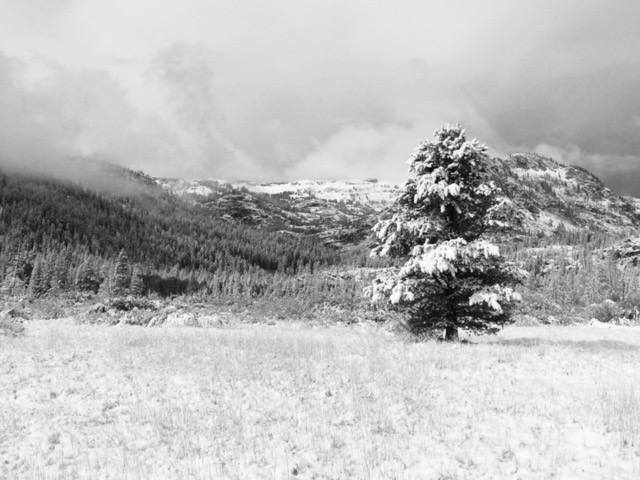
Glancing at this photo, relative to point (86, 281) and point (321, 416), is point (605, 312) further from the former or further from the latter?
point (86, 281)

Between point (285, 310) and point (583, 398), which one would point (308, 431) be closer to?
point (583, 398)

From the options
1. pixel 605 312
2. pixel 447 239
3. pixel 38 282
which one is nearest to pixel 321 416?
pixel 447 239

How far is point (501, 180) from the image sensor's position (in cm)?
1623

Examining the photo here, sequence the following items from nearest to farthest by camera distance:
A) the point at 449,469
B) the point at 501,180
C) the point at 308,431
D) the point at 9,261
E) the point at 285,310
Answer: the point at 449,469 → the point at 308,431 → the point at 501,180 → the point at 285,310 → the point at 9,261

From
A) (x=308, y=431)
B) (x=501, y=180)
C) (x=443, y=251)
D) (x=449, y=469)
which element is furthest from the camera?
(x=501, y=180)

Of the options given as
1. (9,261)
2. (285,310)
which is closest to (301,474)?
(285,310)

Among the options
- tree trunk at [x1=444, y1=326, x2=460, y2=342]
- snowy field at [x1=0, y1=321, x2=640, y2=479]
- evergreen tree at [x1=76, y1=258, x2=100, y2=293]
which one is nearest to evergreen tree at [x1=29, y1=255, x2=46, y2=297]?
evergreen tree at [x1=76, y1=258, x2=100, y2=293]

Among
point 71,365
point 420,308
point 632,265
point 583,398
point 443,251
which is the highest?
point 632,265

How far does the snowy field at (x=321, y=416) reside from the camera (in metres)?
6.21

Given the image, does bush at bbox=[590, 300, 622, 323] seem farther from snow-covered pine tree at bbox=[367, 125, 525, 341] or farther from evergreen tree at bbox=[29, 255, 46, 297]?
evergreen tree at bbox=[29, 255, 46, 297]

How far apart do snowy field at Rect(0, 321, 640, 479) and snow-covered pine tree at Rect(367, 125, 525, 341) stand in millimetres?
3029

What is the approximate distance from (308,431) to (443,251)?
9036mm

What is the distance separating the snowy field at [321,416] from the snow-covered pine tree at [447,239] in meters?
3.03

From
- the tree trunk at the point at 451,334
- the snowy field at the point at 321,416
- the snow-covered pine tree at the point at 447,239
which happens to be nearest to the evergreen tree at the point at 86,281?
the snowy field at the point at 321,416
